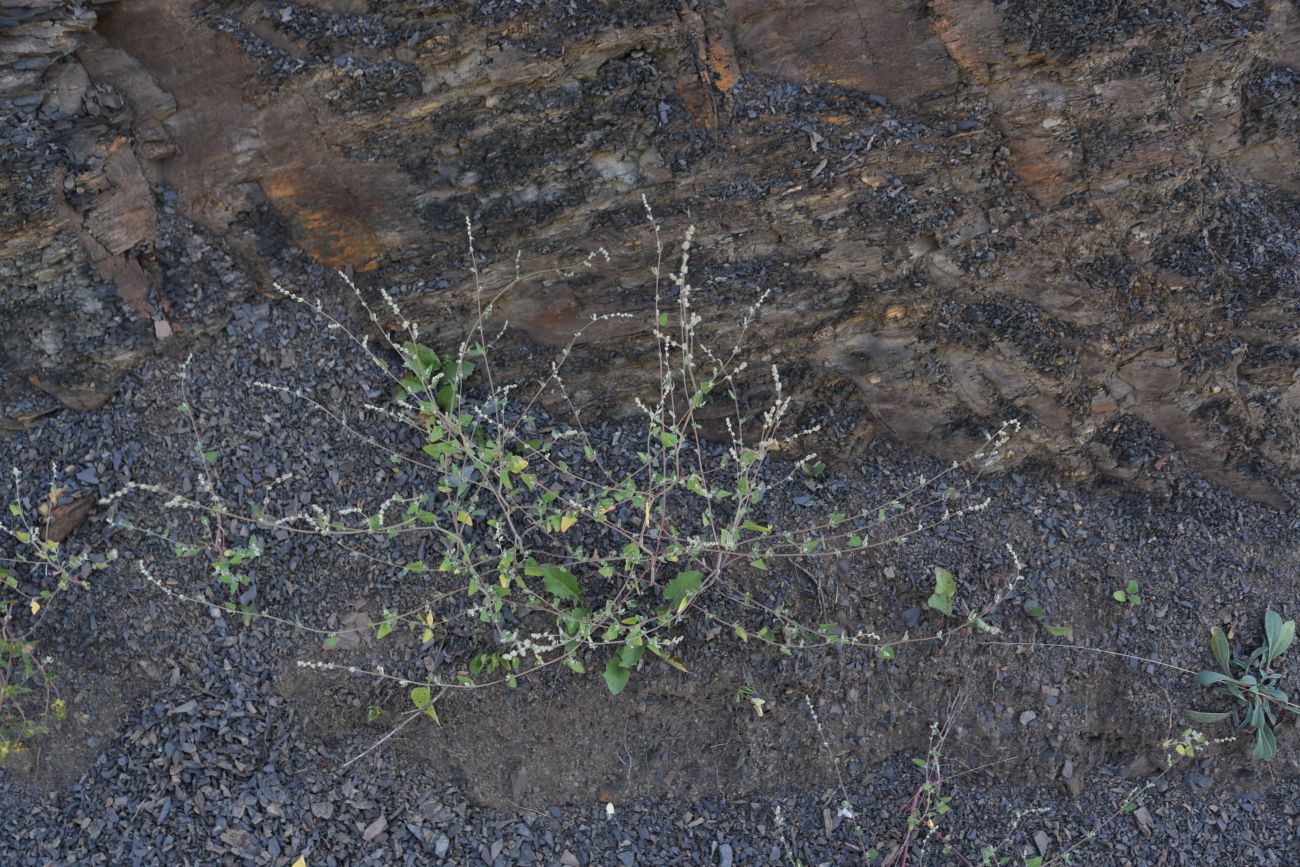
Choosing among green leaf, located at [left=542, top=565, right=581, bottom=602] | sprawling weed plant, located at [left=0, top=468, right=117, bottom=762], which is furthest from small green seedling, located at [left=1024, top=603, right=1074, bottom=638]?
sprawling weed plant, located at [left=0, top=468, right=117, bottom=762]

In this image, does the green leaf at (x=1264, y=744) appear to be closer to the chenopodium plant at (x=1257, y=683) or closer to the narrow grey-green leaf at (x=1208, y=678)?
the chenopodium plant at (x=1257, y=683)

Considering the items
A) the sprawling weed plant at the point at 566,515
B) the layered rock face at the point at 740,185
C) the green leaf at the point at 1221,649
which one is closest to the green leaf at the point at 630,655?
the sprawling weed plant at the point at 566,515

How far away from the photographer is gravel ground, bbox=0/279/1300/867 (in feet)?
11.2

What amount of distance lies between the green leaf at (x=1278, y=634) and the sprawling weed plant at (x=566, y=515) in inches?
39.6

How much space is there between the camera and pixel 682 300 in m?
3.32

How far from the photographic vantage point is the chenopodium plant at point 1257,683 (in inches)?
146

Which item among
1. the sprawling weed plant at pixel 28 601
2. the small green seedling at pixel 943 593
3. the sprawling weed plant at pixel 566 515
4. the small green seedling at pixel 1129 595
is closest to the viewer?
the sprawling weed plant at pixel 566 515

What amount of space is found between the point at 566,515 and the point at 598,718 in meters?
0.76

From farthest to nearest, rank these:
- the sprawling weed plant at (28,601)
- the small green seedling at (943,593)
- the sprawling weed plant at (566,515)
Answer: the small green seedling at (943,593)
the sprawling weed plant at (28,601)
the sprawling weed plant at (566,515)

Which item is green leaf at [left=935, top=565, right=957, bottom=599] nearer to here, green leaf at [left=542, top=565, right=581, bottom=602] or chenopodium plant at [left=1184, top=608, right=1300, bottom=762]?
chenopodium plant at [left=1184, top=608, right=1300, bottom=762]

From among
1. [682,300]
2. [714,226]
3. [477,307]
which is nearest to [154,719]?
[477,307]

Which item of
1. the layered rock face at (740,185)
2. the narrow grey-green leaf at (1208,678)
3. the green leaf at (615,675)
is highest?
the layered rock face at (740,185)

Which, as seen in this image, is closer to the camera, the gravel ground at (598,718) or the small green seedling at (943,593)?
the gravel ground at (598,718)

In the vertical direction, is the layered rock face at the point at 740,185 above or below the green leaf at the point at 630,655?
above
